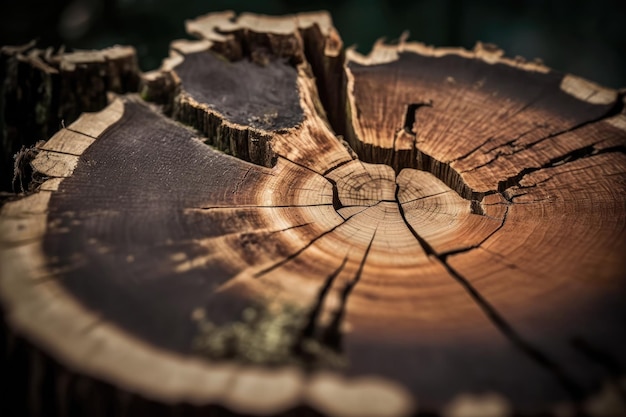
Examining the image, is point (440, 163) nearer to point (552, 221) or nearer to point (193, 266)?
point (552, 221)

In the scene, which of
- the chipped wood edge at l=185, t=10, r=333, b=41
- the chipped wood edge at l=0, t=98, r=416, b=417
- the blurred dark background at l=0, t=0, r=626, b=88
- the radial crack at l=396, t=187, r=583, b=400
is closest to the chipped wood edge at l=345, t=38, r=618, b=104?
the chipped wood edge at l=185, t=10, r=333, b=41

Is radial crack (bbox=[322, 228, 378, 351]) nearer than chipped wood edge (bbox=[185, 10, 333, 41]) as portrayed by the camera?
Yes

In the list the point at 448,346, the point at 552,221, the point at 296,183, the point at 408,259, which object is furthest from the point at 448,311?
the point at 296,183

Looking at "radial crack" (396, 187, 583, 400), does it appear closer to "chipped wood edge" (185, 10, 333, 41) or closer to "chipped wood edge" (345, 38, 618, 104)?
"chipped wood edge" (345, 38, 618, 104)

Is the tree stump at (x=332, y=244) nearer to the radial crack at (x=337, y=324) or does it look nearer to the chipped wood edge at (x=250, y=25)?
the radial crack at (x=337, y=324)

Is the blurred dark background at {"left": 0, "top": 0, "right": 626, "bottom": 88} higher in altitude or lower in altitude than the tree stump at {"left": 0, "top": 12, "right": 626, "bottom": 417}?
higher

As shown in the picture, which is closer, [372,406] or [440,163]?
[372,406]

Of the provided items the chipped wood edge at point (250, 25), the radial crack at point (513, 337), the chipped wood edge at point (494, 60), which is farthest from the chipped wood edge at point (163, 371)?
the chipped wood edge at point (494, 60)

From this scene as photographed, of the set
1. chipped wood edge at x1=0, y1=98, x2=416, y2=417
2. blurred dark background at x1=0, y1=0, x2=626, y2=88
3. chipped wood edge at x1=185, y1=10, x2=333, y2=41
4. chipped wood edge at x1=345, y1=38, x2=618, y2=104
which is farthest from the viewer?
blurred dark background at x1=0, y1=0, x2=626, y2=88
